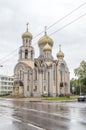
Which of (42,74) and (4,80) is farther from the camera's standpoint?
(4,80)

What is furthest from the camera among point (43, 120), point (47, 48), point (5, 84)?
point (5, 84)

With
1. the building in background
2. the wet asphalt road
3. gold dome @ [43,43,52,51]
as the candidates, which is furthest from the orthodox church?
the building in background

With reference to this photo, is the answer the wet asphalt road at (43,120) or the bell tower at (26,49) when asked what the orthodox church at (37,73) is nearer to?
the bell tower at (26,49)

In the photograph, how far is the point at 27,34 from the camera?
79000 mm

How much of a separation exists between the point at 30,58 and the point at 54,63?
6749 mm

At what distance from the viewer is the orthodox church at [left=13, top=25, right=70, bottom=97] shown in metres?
77.4

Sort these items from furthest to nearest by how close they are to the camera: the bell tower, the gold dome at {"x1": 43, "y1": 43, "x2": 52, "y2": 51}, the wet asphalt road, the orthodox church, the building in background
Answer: the building in background < the gold dome at {"x1": 43, "y1": 43, "x2": 52, "y2": 51} < the bell tower < the orthodox church < the wet asphalt road

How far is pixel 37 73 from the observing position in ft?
257

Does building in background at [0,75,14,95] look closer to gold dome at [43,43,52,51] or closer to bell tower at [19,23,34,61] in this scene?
bell tower at [19,23,34,61]

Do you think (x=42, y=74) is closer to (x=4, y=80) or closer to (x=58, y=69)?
(x=58, y=69)

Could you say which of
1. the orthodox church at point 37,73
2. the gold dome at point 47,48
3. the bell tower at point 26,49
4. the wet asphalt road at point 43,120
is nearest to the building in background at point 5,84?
the orthodox church at point 37,73

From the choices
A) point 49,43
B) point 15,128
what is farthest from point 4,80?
point 15,128

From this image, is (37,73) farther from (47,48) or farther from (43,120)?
(43,120)

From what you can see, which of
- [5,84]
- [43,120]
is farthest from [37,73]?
[5,84]
